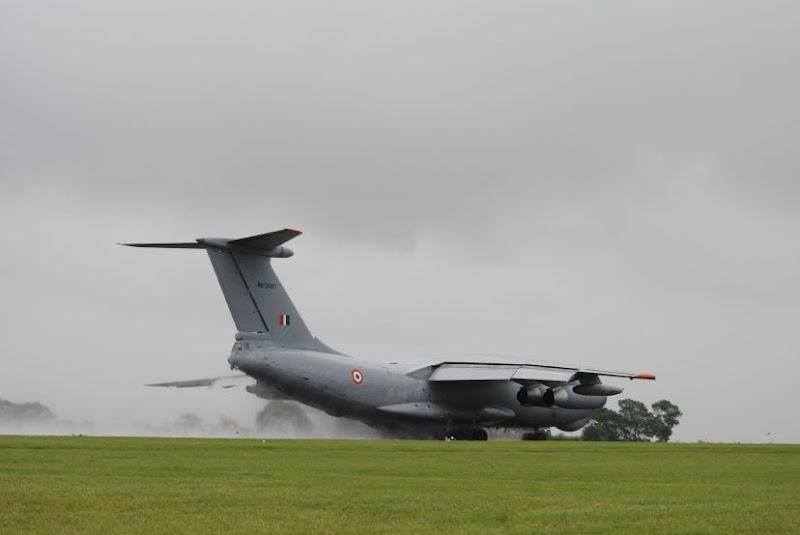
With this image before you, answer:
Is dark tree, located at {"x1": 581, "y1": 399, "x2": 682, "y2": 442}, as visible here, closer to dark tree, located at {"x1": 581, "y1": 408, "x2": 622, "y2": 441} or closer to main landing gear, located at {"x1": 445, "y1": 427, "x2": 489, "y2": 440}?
dark tree, located at {"x1": 581, "y1": 408, "x2": 622, "y2": 441}

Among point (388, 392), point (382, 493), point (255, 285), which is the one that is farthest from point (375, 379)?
point (382, 493)

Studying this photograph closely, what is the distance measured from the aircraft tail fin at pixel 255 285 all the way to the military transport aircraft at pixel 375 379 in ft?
0.10

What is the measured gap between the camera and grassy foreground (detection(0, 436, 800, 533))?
938 cm

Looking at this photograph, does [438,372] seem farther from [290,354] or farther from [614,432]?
[614,432]

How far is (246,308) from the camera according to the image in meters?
33.8

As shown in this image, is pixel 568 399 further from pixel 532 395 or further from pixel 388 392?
pixel 388 392

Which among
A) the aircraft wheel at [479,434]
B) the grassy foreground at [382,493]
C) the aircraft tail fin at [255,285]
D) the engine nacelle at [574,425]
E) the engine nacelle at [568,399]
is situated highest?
the aircraft tail fin at [255,285]

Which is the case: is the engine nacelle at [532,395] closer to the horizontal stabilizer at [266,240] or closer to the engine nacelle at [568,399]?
the engine nacelle at [568,399]

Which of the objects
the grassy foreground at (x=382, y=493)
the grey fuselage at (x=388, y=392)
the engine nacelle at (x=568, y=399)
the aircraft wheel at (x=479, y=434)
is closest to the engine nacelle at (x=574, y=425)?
the grey fuselage at (x=388, y=392)

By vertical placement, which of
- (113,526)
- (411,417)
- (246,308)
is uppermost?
(246,308)

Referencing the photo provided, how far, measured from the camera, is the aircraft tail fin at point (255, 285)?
33.0 meters

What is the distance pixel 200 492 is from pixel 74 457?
6.42 metres

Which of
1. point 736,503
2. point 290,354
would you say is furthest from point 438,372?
point 736,503

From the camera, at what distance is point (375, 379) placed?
36.8 meters
